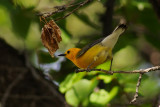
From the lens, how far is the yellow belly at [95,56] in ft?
9.77

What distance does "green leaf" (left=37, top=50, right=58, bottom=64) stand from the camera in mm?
3938

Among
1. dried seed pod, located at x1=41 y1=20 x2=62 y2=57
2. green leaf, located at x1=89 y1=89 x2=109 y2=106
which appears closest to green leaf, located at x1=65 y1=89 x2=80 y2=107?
green leaf, located at x1=89 y1=89 x2=109 y2=106

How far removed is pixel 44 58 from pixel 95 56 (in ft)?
3.77

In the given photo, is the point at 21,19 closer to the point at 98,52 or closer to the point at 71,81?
the point at 71,81

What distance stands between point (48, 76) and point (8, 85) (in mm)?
605

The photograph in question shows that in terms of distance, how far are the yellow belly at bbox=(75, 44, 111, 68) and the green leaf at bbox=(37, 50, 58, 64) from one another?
79 cm

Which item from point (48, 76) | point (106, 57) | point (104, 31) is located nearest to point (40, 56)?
point (48, 76)

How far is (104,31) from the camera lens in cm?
439

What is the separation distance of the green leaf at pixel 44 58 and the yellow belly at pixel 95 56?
0.79 m

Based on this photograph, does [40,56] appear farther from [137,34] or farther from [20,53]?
[137,34]

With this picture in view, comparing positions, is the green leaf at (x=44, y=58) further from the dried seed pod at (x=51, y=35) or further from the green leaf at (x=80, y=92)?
the dried seed pod at (x=51, y=35)

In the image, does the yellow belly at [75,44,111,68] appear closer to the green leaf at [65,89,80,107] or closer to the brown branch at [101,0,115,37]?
the green leaf at [65,89,80,107]

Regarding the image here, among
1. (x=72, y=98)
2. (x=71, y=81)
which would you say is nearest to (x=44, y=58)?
(x=71, y=81)

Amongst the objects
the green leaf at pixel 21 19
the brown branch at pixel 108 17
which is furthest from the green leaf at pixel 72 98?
the brown branch at pixel 108 17
